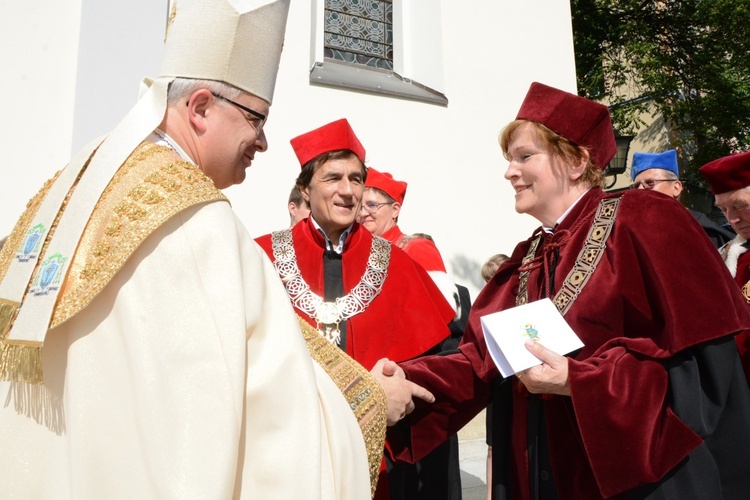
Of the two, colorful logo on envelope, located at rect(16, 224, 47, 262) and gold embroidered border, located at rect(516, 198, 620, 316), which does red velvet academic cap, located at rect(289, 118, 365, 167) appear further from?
colorful logo on envelope, located at rect(16, 224, 47, 262)

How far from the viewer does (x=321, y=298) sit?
11.1 feet

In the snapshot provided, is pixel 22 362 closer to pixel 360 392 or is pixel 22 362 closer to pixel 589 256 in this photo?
pixel 360 392

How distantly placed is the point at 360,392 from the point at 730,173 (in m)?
2.82

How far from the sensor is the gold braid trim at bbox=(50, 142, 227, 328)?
1413 millimetres

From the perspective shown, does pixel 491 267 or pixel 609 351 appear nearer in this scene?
pixel 609 351

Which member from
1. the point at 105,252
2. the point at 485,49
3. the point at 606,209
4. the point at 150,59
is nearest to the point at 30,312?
the point at 105,252

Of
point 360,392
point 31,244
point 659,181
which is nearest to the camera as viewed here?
point 31,244

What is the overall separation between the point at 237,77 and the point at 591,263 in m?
1.33

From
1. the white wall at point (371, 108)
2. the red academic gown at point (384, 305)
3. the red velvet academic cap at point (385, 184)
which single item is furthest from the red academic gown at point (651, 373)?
the white wall at point (371, 108)

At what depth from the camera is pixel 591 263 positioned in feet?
7.74

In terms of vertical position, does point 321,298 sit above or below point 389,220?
below

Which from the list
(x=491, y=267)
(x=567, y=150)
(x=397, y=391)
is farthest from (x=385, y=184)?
(x=397, y=391)

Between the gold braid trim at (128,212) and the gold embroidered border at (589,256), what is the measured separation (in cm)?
132

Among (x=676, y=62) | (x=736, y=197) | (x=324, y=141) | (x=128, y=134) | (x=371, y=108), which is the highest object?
(x=676, y=62)
